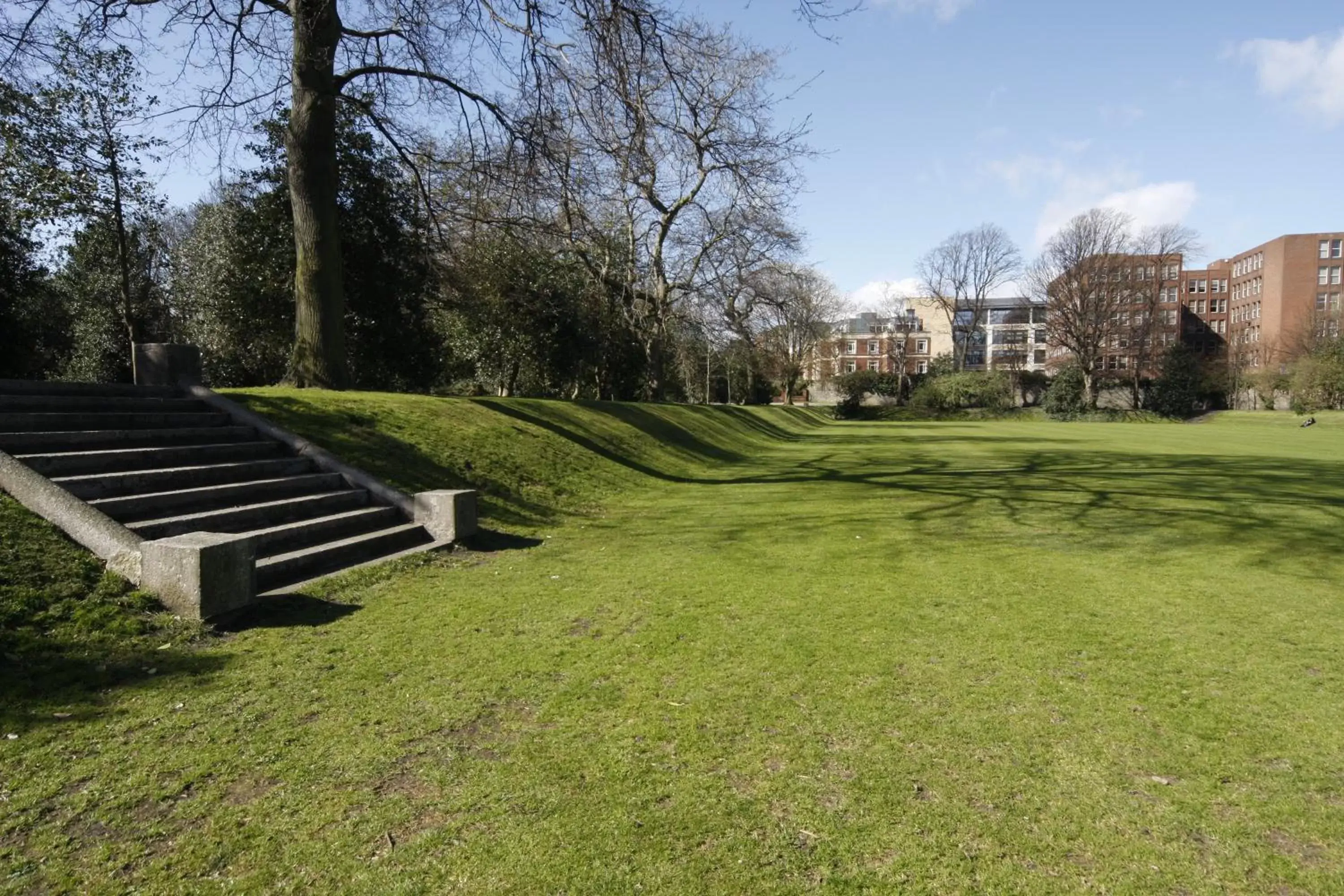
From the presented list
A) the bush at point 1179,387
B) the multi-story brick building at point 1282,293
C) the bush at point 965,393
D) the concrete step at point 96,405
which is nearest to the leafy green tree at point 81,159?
the concrete step at point 96,405

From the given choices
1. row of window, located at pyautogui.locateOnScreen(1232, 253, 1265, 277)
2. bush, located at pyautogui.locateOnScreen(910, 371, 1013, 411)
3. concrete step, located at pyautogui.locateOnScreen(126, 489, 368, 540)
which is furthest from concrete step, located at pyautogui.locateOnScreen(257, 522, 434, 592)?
row of window, located at pyautogui.locateOnScreen(1232, 253, 1265, 277)

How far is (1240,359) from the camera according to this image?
6950 centimetres

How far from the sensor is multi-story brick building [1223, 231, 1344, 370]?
7256cm

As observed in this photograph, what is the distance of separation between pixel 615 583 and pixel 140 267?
107 ft

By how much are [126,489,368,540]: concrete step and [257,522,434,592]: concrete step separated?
561 millimetres

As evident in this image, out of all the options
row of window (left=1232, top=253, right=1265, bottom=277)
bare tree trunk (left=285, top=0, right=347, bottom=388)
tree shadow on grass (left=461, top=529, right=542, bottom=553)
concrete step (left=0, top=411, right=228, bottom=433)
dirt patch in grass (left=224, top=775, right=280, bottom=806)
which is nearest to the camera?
dirt patch in grass (left=224, top=775, right=280, bottom=806)

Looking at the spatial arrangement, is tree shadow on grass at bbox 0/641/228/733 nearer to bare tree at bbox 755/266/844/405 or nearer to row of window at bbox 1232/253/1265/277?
bare tree at bbox 755/266/844/405

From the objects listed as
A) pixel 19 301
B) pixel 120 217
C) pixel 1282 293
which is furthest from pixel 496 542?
pixel 1282 293

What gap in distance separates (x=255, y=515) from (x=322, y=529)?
60cm

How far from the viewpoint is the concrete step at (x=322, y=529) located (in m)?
6.62

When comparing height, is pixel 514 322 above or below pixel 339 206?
below

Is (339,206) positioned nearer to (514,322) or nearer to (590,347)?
(514,322)

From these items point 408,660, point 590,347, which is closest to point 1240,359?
point 590,347

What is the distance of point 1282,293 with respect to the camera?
3189 inches
